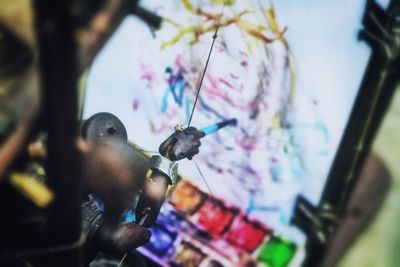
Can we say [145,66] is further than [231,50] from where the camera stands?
Yes

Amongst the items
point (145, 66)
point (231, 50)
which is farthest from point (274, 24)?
point (145, 66)

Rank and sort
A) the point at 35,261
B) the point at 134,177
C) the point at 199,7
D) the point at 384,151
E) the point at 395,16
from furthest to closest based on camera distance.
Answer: the point at 134,177, the point at 199,7, the point at 384,151, the point at 395,16, the point at 35,261

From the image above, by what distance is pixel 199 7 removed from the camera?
12.4 feet

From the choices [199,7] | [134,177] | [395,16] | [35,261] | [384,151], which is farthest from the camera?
[134,177]

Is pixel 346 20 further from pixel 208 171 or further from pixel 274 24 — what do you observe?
pixel 208 171

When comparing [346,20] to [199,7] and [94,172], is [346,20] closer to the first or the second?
[199,7]

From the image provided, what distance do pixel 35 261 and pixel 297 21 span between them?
288 centimetres

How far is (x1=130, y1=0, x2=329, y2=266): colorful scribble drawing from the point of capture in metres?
3.65

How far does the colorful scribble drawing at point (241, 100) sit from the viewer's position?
3.65 metres

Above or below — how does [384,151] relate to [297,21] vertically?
below

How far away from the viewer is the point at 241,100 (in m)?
3.91

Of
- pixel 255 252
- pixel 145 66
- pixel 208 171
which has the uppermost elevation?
pixel 145 66

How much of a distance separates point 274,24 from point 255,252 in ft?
8.16

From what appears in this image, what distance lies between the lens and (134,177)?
4133 mm
